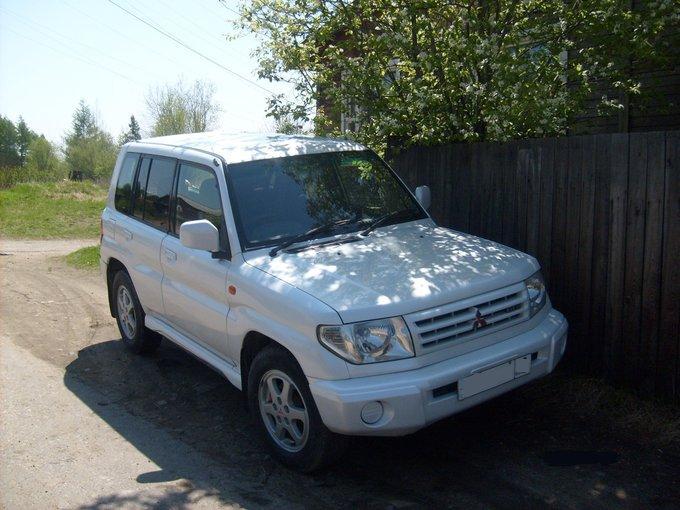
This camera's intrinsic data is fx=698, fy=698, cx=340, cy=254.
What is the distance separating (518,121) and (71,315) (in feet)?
18.0

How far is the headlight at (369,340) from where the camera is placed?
384cm

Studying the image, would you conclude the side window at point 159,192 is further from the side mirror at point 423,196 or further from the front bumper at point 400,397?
the front bumper at point 400,397

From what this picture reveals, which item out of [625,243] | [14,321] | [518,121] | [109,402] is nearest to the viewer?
[625,243]

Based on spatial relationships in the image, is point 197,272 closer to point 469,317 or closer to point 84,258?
point 469,317

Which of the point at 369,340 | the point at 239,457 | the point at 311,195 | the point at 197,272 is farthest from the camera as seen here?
the point at 311,195

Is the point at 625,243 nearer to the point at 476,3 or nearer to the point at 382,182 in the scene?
the point at 382,182

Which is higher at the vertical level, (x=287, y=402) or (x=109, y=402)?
(x=287, y=402)

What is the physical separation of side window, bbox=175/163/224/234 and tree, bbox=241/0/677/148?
78.7 inches

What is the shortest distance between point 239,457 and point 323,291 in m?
1.34

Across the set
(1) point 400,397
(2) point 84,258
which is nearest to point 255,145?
(1) point 400,397

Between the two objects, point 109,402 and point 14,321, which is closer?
point 109,402

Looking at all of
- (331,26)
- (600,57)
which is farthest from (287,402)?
(600,57)

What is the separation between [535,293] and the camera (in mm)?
4652

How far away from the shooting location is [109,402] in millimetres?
5543
